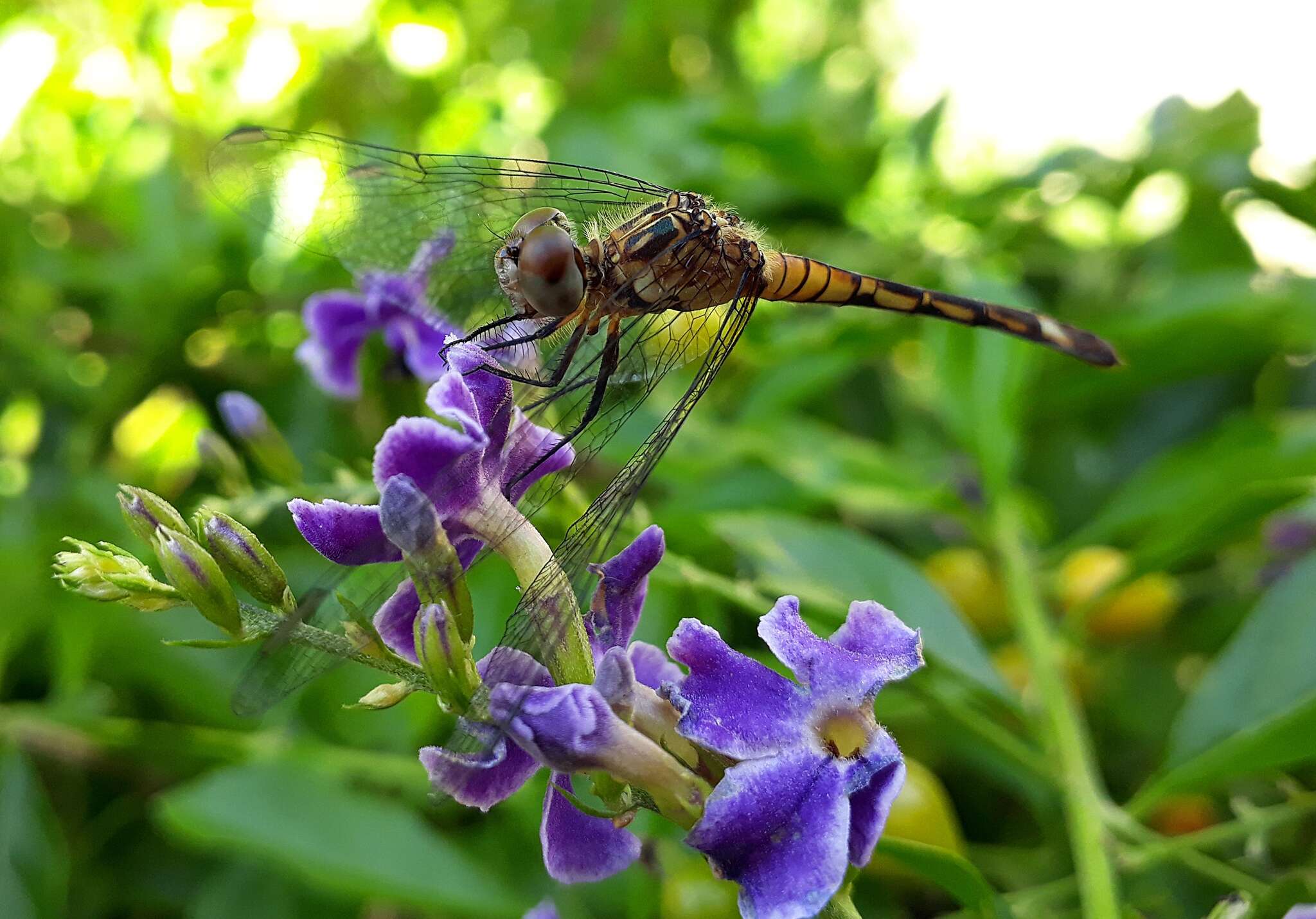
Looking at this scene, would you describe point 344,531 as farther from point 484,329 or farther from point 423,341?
point 423,341

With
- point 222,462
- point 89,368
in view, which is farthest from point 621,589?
point 89,368

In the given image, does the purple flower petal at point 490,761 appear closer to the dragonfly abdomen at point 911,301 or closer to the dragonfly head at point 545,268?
the dragonfly head at point 545,268

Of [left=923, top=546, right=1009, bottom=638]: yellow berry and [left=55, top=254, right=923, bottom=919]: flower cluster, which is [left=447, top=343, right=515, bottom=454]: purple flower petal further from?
[left=923, top=546, right=1009, bottom=638]: yellow berry

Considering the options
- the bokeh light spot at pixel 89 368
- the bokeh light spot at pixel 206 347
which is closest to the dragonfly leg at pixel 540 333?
the bokeh light spot at pixel 206 347

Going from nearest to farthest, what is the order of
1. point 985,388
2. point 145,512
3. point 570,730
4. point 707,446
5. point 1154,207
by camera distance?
1. point 570,730
2. point 145,512
3. point 985,388
4. point 707,446
5. point 1154,207

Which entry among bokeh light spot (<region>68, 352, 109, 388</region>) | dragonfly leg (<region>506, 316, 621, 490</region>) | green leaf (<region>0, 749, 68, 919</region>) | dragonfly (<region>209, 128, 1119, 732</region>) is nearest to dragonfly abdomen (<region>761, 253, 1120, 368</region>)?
dragonfly (<region>209, 128, 1119, 732</region>)

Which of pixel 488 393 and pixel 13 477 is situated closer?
pixel 488 393

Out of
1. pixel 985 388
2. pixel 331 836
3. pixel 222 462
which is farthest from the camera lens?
pixel 985 388
